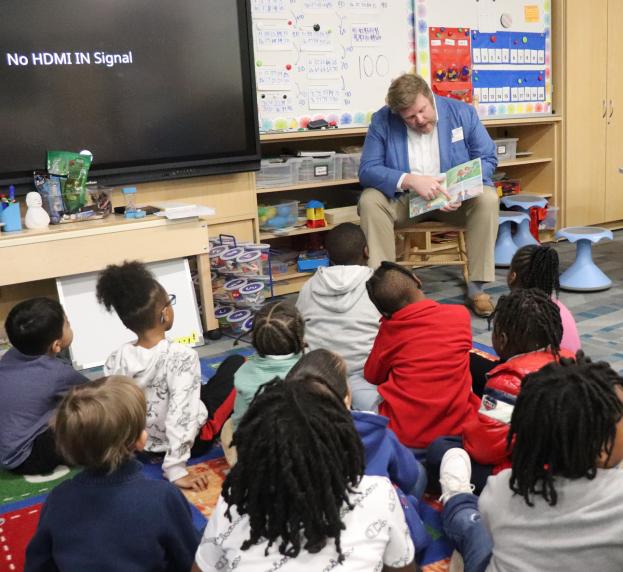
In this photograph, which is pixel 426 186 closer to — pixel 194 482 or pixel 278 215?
pixel 278 215

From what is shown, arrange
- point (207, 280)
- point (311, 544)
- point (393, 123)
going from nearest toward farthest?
point (311, 544) < point (207, 280) < point (393, 123)

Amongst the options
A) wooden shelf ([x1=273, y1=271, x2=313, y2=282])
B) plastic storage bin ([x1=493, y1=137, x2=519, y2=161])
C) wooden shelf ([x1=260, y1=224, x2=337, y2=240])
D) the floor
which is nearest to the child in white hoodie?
the floor

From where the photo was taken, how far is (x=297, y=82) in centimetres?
402

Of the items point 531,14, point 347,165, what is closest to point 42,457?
point 347,165

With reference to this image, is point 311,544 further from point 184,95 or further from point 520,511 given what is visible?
point 184,95

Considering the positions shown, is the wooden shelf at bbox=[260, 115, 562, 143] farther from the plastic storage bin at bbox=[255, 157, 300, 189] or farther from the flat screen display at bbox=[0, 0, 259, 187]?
the flat screen display at bbox=[0, 0, 259, 187]

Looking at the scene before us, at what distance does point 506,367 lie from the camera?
Result: 154cm

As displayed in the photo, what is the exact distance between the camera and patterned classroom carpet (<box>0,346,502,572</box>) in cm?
161

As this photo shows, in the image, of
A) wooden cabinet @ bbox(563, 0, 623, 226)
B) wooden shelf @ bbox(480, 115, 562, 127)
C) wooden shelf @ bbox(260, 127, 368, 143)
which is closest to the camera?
wooden shelf @ bbox(260, 127, 368, 143)

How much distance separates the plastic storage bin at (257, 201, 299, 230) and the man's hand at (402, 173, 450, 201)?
0.80 m

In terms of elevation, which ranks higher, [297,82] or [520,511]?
[297,82]

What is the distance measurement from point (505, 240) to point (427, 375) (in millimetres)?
2823

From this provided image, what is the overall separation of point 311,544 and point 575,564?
0.41 m

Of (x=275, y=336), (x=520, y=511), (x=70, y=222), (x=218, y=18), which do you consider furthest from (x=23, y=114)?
(x=520, y=511)
